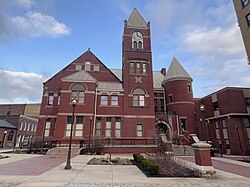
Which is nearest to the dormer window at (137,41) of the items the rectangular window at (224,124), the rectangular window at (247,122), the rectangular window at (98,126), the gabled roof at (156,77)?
the gabled roof at (156,77)

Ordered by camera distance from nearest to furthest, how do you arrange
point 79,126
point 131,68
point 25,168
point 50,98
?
1. point 25,168
2. point 79,126
3. point 50,98
4. point 131,68

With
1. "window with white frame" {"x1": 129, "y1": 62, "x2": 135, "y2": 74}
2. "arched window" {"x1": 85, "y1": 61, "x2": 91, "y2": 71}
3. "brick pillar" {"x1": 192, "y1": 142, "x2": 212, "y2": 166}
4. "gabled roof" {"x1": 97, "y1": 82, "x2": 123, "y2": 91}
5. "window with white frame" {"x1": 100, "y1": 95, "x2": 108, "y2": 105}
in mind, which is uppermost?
"arched window" {"x1": 85, "y1": 61, "x2": 91, "y2": 71}

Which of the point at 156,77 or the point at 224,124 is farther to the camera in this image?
the point at 156,77

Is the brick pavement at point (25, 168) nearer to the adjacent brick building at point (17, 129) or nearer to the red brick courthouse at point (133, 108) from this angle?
the red brick courthouse at point (133, 108)

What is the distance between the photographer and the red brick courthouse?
22516mm

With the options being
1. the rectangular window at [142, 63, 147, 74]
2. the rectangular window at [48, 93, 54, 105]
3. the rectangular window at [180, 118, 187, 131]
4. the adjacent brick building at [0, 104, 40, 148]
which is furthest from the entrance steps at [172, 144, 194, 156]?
the adjacent brick building at [0, 104, 40, 148]

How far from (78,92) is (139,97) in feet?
31.6

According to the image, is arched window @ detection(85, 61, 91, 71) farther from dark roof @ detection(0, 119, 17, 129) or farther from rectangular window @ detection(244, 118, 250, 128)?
rectangular window @ detection(244, 118, 250, 128)

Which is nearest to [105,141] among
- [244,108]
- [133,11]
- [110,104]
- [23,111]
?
[110,104]

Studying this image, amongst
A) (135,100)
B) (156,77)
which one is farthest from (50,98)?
(156,77)

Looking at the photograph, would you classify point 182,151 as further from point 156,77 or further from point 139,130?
point 156,77

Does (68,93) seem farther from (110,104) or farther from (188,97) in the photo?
(188,97)

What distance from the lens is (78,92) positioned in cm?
2452

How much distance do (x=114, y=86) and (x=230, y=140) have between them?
18688 millimetres
